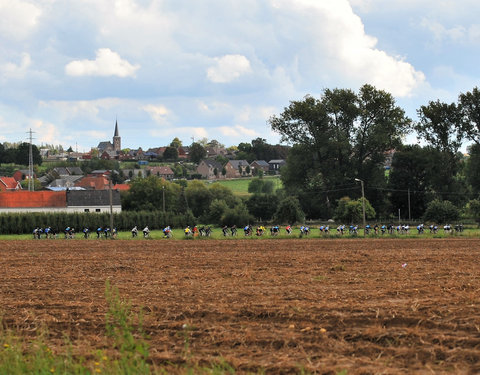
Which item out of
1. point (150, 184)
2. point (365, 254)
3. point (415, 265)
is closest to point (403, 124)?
point (150, 184)

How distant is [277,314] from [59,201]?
6885cm

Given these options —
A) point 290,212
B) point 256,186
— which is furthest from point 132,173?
point 290,212

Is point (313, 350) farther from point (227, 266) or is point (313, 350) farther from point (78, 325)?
point (227, 266)

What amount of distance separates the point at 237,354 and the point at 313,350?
1109 millimetres

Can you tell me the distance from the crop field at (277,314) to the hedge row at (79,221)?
40111 millimetres

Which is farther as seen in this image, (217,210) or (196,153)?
(196,153)

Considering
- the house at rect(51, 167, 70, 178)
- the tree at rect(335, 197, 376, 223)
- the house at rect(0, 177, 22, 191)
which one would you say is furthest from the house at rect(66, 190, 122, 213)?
the house at rect(51, 167, 70, 178)

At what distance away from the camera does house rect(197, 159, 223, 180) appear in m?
162

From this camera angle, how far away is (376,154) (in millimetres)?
70938

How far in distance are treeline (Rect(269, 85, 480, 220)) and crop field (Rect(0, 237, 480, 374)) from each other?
2015 inches

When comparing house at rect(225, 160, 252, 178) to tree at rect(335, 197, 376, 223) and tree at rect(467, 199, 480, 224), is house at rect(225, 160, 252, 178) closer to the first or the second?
tree at rect(335, 197, 376, 223)

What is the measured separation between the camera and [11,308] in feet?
41.1

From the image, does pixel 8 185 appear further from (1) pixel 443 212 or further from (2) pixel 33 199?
(1) pixel 443 212

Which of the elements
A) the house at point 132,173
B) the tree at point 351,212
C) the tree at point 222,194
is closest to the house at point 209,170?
the house at point 132,173
